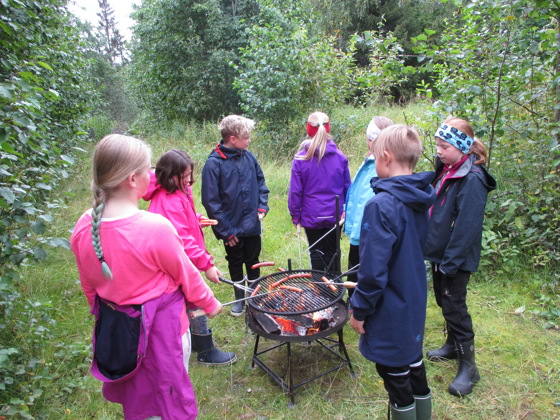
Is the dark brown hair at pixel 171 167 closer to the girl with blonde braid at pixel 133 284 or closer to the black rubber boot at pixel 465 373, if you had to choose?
the girl with blonde braid at pixel 133 284

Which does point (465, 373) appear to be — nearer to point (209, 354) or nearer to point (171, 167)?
point (209, 354)

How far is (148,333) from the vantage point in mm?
1619

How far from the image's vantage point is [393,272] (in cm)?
189

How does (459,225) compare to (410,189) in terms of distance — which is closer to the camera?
(410,189)

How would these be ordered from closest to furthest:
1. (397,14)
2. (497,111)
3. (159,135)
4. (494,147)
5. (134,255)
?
(134,255) → (497,111) → (494,147) → (159,135) → (397,14)

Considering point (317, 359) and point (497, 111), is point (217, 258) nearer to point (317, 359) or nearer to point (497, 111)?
point (317, 359)

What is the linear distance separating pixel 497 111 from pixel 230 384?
3.66m

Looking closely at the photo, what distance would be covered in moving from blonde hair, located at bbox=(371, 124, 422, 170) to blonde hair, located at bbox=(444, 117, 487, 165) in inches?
30.1

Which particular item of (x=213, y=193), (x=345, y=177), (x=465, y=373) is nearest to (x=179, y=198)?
(x=213, y=193)

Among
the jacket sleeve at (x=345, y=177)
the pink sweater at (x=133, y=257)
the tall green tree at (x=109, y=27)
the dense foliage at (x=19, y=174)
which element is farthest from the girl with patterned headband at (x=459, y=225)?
the tall green tree at (x=109, y=27)

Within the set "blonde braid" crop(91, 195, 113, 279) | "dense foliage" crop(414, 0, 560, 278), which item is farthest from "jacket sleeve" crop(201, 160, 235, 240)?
"dense foliage" crop(414, 0, 560, 278)

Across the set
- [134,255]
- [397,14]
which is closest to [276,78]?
[134,255]

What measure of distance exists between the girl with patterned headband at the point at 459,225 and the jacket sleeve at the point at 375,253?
36.0 inches

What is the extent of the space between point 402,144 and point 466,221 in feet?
2.96
